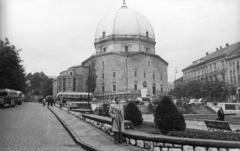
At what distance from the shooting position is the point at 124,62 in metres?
72.6

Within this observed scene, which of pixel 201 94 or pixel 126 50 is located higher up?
pixel 126 50

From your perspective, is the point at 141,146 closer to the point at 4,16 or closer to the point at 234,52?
the point at 4,16

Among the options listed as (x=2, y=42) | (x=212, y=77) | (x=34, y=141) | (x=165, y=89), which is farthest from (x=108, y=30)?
(x=34, y=141)

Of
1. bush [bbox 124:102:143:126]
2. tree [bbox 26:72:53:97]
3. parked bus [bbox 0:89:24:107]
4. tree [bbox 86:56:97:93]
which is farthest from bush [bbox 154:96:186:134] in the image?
tree [bbox 26:72:53:97]

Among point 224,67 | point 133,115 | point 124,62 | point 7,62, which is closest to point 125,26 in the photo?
point 124,62

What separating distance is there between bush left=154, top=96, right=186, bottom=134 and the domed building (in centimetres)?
5906

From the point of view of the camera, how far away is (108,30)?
76.2m

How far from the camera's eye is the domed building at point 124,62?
238ft

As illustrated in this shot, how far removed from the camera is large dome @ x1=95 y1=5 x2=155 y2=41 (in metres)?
75.2

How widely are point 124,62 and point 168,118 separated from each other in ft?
209

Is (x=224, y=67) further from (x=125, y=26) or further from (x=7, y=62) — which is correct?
(x=7, y=62)

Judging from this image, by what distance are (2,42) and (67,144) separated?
28911 millimetres

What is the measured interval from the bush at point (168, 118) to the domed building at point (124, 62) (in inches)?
2325

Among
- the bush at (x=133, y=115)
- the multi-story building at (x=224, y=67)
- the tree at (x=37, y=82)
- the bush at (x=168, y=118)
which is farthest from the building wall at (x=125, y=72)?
the bush at (x=168, y=118)
